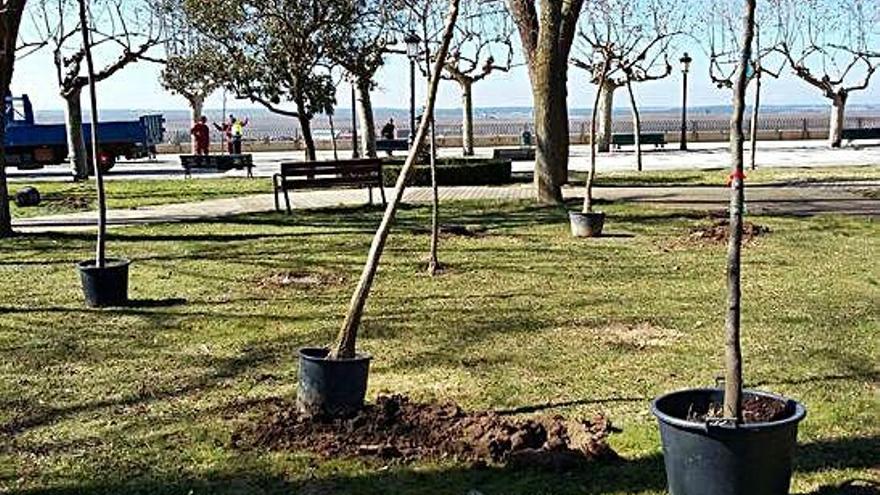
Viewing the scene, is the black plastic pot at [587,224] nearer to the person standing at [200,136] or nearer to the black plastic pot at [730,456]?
the black plastic pot at [730,456]

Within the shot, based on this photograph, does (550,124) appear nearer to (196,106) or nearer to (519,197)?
(519,197)

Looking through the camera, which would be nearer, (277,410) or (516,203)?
(277,410)

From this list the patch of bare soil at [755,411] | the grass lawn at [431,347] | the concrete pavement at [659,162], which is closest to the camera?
the patch of bare soil at [755,411]

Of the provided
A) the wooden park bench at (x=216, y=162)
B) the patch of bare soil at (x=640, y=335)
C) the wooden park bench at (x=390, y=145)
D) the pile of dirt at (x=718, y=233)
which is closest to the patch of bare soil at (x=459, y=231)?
the pile of dirt at (x=718, y=233)

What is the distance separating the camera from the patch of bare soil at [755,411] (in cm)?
371

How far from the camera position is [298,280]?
361 inches

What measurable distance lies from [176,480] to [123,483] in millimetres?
215

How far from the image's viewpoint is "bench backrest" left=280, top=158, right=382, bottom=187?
1552 centimetres

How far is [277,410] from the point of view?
5043 mm

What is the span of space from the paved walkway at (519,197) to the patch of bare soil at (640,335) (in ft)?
25.5

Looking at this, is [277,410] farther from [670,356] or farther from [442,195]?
[442,195]

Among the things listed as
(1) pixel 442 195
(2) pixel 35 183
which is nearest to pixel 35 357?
(1) pixel 442 195

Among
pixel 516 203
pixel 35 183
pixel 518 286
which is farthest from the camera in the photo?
pixel 35 183

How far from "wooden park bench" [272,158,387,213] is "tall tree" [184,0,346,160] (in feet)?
24.0
